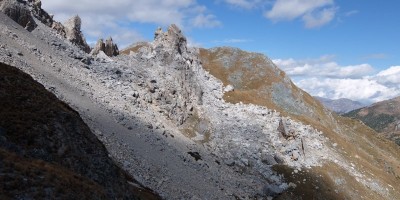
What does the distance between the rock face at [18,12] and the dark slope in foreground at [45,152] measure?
37.6 m

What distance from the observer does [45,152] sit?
82.2 feet

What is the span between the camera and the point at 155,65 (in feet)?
268

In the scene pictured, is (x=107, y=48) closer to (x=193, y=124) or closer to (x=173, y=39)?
(x=173, y=39)

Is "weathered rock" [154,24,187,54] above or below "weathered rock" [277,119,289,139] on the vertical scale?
above

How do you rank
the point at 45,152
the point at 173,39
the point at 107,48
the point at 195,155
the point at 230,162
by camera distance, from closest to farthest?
the point at 45,152, the point at 195,155, the point at 230,162, the point at 107,48, the point at 173,39

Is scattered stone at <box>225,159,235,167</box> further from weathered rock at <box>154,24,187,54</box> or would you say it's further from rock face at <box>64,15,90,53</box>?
rock face at <box>64,15,90,53</box>

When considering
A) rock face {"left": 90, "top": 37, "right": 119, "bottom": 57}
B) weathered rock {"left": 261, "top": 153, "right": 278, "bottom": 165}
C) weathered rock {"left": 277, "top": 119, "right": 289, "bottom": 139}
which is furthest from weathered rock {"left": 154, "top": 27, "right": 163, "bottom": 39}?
weathered rock {"left": 261, "top": 153, "right": 278, "bottom": 165}

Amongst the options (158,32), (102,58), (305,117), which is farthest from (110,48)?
(305,117)

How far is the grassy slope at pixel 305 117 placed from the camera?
76.7 meters

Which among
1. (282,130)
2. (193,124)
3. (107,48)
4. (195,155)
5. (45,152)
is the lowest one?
(195,155)

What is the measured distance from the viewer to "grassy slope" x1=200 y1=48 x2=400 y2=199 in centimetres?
7669

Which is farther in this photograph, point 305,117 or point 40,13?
point 305,117

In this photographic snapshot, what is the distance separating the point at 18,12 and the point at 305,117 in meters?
69.6

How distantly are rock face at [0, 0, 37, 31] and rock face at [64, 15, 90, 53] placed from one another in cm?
1013
